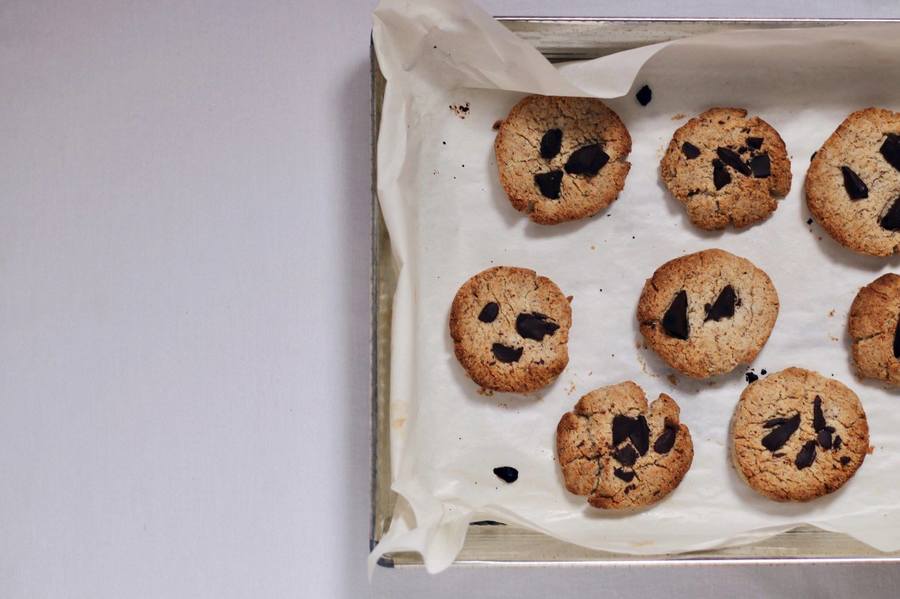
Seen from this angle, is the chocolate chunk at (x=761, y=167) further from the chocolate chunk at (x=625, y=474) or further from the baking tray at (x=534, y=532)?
the chocolate chunk at (x=625, y=474)

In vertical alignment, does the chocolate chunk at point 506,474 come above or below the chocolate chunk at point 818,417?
below

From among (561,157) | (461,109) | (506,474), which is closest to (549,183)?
(561,157)

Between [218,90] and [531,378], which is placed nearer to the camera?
[531,378]

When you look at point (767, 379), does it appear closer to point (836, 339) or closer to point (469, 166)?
point (836, 339)

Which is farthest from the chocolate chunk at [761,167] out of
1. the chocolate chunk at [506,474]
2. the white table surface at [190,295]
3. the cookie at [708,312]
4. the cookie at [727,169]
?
the chocolate chunk at [506,474]

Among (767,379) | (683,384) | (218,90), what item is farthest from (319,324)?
(767,379)

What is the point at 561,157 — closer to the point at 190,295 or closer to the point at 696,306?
the point at 696,306

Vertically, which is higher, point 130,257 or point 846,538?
point 130,257
